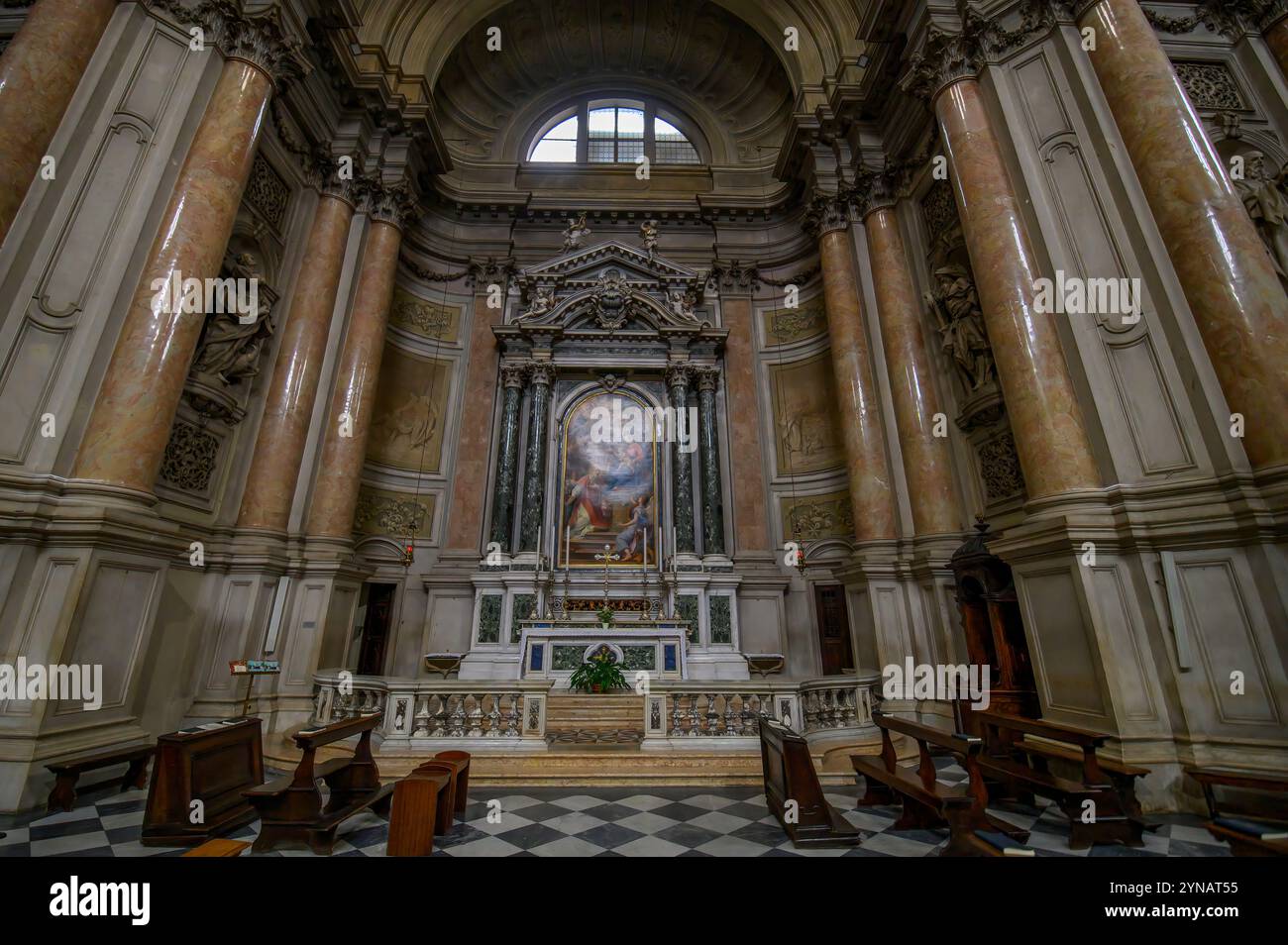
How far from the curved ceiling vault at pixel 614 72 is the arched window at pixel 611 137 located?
38cm

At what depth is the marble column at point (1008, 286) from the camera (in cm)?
553

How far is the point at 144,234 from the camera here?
5.86 metres

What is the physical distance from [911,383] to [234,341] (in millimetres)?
9428

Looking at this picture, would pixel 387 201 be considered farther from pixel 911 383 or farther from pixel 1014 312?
pixel 1014 312

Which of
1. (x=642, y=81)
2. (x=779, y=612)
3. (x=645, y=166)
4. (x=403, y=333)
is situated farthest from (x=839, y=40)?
(x=779, y=612)

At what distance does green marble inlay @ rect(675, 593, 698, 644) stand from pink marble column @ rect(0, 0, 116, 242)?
9155 millimetres

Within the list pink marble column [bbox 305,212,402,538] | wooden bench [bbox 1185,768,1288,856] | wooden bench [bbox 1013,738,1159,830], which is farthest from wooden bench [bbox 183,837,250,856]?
pink marble column [bbox 305,212,402,538]

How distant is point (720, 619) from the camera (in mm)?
9945

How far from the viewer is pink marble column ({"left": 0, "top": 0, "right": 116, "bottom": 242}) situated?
5.01 meters

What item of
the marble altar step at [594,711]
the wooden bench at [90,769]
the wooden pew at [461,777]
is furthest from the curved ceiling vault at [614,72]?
the wooden pew at [461,777]

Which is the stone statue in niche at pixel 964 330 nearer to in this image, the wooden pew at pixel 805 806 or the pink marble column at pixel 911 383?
the pink marble column at pixel 911 383

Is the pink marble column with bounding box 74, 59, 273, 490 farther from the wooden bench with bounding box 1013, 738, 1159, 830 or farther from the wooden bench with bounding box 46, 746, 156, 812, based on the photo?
the wooden bench with bounding box 1013, 738, 1159, 830

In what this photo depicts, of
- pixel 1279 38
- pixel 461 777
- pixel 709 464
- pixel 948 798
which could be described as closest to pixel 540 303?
pixel 709 464
